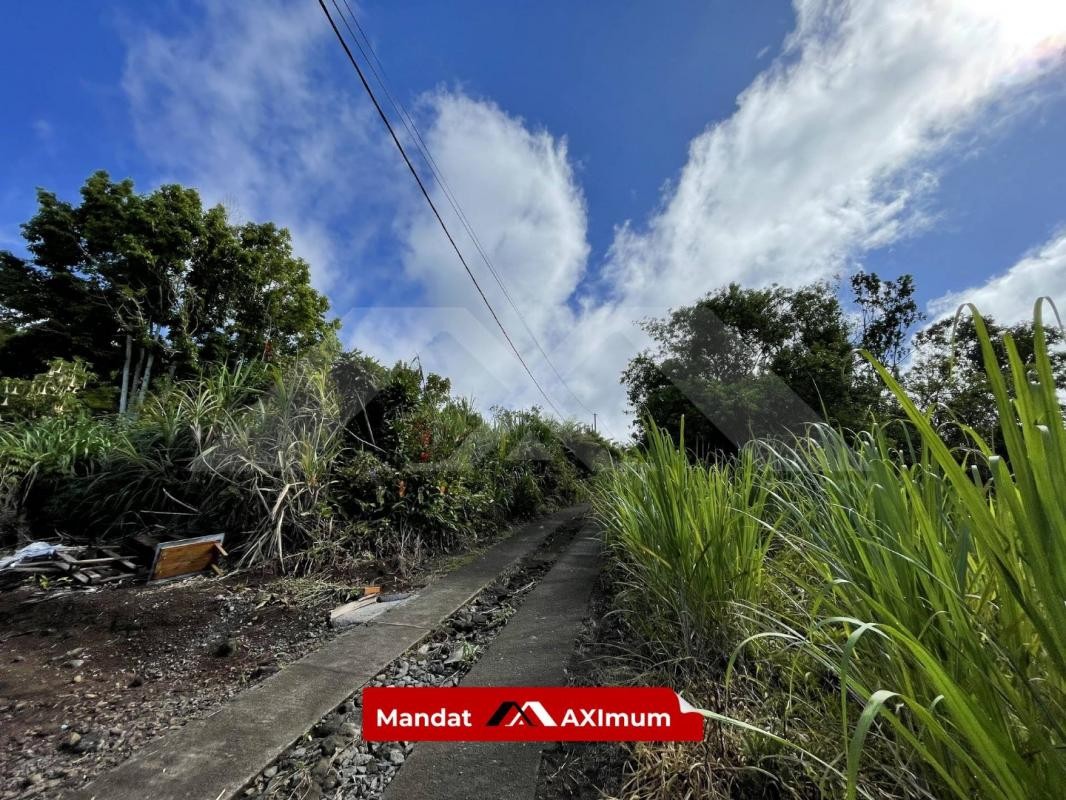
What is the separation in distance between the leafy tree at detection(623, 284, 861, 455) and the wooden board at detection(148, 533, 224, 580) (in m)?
7.93

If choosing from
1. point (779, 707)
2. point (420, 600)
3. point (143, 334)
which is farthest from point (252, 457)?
point (143, 334)

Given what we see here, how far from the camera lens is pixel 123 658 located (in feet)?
5.42

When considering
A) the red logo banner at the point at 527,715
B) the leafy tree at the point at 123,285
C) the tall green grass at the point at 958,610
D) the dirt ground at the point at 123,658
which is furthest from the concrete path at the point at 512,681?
the leafy tree at the point at 123,285

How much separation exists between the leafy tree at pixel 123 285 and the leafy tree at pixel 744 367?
11444 millimetres

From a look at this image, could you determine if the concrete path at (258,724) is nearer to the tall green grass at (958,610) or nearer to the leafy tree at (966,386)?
the tall green grass at (958,610)

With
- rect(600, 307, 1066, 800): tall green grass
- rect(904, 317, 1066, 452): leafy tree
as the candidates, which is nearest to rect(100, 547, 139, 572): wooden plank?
rect(600, 307, 1066, 800): tall green grass

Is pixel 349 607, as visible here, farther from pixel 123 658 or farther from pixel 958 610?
pixel 958 610

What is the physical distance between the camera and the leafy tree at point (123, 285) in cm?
1048

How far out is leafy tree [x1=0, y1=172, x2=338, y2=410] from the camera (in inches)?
413

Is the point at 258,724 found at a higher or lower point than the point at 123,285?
lower

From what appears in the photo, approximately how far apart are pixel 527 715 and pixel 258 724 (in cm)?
77

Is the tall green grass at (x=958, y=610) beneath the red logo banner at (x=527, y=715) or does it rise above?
above

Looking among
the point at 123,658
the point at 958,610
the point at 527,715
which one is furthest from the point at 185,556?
the point at 958,610

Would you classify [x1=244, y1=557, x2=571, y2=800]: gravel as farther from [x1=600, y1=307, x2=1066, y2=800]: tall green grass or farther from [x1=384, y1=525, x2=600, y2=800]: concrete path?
[x1=600, y1=307, x2=1066, y2=800]: tall green grass
